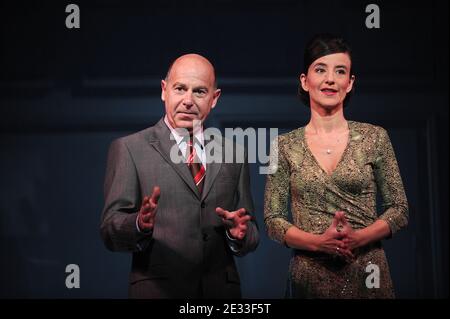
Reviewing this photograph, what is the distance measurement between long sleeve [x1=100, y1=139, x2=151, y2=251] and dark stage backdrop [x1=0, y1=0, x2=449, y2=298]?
30 cm

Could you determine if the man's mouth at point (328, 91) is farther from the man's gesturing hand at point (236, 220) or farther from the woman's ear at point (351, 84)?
the man's gesturing hand at point (236, 220)

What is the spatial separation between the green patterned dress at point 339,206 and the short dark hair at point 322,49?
0.26m

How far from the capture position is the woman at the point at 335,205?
9.64ft

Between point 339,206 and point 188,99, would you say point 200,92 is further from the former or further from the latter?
point 339,206

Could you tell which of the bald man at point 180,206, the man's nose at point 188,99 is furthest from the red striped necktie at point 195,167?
the man's nose at point 188,99

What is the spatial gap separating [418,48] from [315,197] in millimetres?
840

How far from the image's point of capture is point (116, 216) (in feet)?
9.29

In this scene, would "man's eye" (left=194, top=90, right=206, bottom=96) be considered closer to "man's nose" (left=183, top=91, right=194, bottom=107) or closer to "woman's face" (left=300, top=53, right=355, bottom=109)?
"man's nose" (left=183, top=91, right=194, bottom=107)

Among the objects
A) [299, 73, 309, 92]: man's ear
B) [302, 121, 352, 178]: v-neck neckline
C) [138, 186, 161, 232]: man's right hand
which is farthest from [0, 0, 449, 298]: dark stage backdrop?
[138, 186, 161, 232]: man's right hand

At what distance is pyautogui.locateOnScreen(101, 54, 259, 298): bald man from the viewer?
2.88m

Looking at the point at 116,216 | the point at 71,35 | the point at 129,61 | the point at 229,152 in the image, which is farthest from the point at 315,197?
the point at 71,35
